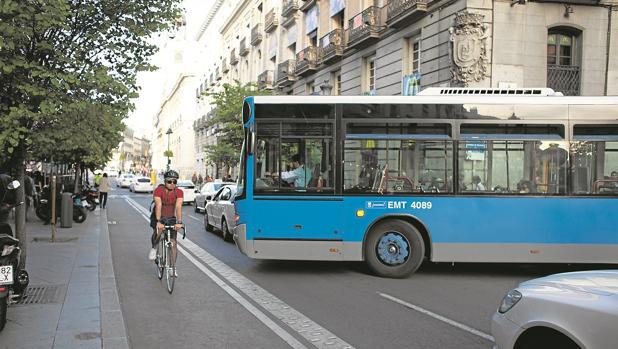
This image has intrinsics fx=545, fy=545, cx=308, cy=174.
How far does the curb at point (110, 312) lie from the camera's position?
5.55 metres

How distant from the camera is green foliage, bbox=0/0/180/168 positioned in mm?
7793

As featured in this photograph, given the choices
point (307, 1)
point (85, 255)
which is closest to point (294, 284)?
point (85, 255)

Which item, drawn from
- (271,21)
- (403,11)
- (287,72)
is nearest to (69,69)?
(403,11)

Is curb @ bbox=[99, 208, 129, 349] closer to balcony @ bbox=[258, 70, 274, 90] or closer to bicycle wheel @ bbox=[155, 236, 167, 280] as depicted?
bicycle wheel @ bbox=[155, 236, 167, 280]

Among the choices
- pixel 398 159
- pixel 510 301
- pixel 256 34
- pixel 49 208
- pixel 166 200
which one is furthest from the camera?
pixel 256 34

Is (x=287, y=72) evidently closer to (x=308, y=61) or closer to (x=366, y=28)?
(x=308, y=61)

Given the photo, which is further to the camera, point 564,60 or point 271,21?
→ point 271,21

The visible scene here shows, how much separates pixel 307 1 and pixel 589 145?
27.2 metres

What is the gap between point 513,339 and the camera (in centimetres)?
384

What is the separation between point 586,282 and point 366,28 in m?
21.6

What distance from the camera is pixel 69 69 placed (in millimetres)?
8984

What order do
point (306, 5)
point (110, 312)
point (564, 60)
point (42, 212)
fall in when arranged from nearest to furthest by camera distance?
point (110, 312)
point (42, 212)
point (564, 60)
point (306, 5)

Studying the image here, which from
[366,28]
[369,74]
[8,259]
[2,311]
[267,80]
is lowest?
[2,311]

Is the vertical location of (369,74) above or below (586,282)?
above
